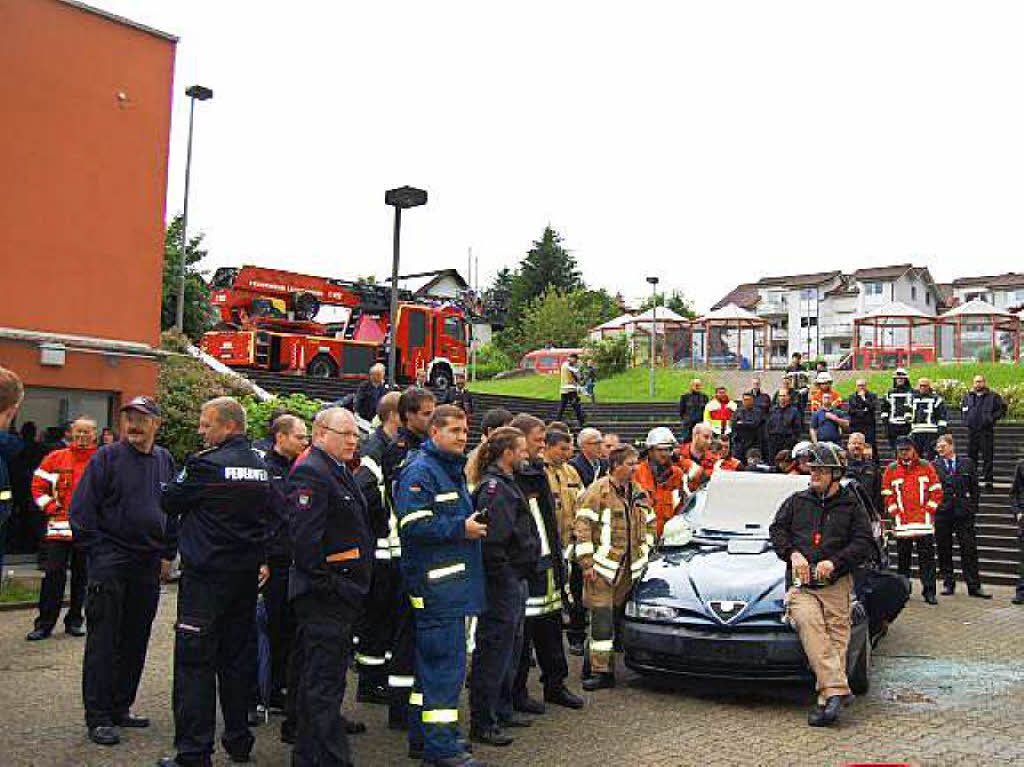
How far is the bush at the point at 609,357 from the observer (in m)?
39.6

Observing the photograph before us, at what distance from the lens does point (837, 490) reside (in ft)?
24.9

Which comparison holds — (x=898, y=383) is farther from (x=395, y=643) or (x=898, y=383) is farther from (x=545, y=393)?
(x=545, y=393)

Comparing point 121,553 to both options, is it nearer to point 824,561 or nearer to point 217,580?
point 217,580

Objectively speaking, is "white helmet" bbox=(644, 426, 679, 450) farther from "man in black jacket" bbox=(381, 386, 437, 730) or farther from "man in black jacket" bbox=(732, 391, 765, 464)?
"man in black jacket" bbox=(732, 391, 765, 464)

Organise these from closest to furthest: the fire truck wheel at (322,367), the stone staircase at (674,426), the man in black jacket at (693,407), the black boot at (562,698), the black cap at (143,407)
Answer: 1. the black cap at (143,407)
2. the black boot at (562,698)
3. the stone staircase at (674,426)
4. the man in black jacket at (693,407)
5. the fire truck wheel at (322,367)

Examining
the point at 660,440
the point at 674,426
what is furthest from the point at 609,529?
the point at 674,426

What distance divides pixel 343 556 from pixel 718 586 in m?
3.48

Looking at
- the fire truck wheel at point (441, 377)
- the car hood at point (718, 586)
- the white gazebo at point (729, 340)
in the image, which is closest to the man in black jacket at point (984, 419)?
the car hood at point (718, 586)

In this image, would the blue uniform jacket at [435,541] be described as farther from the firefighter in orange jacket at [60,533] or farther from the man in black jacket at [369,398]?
the man in black jacket at [369,398]

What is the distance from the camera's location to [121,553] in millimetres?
6309

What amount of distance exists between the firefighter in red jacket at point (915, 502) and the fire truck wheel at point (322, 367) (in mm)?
16652

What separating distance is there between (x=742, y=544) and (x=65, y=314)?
33.3 ft


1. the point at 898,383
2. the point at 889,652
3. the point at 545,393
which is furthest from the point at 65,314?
the point at 545,393

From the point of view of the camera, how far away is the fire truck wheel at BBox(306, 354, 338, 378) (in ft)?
85.8
